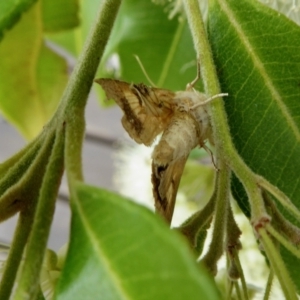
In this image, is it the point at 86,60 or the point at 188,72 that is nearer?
the point at 86,60

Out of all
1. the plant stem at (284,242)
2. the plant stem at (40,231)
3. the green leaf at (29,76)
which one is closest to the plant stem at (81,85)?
the plant stem at (40,231)

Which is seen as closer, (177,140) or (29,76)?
(177,140)

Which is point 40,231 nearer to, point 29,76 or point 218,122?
point 218,122

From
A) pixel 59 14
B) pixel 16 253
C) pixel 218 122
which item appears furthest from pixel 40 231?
pixel 59 14

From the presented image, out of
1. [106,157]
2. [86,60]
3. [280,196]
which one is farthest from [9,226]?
[280,196]

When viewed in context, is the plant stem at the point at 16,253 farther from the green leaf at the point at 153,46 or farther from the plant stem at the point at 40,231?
the green leaf at the point at 153,46

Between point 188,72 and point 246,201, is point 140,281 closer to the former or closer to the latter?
point 246,201
